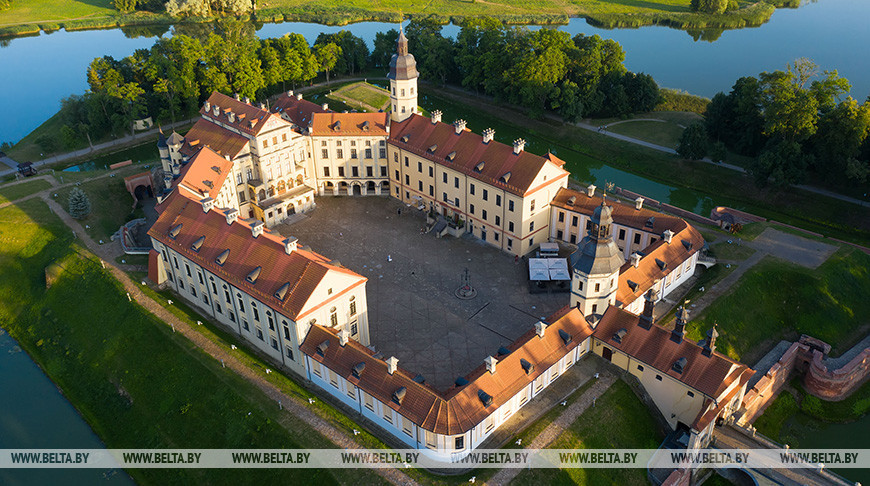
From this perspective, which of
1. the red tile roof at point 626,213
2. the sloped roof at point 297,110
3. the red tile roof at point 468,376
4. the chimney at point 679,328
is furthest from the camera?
the sloped roof at point 297,110

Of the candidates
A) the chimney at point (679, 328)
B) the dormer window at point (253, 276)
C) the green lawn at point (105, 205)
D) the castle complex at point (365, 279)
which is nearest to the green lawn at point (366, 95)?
the castle complex at point (365, 279)

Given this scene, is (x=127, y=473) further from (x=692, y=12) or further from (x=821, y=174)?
(x=692, y=12)

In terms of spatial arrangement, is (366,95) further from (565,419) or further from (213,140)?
(565,419)

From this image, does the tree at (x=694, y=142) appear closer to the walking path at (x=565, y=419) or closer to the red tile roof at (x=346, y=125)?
the red tile roof at (x=346, y=125)

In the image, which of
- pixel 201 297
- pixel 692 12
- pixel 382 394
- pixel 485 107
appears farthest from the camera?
pixel 692 12

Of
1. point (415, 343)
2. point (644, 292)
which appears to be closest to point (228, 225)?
point (415, 343)
